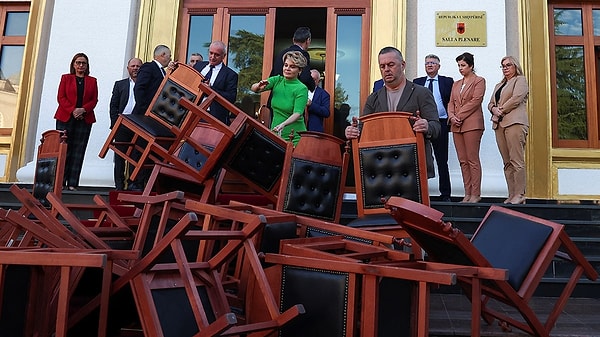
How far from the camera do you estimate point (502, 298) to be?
2.40 metres

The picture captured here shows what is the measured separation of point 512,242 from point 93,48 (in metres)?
5.76

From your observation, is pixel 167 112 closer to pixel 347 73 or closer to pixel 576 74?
pixel 347 73

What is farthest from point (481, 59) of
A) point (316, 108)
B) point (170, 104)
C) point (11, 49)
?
point (11, 49)

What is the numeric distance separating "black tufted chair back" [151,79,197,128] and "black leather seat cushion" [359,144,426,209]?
5.76 ft

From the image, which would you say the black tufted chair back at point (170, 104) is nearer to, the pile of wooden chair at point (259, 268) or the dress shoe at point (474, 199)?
the pile of wooden chair at point (259, 268)

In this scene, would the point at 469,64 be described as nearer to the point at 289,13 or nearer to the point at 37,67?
the point at 289,13

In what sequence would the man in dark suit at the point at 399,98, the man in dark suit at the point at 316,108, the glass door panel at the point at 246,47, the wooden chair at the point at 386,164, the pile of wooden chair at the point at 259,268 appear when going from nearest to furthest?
1. the pile of wooden chair at the point at 259,268
2. the wooden chair at the point at 386,164
3. the man in dark suit at the point at 399,98
4. the man in dark suit at the point at 316,108
5. the glass door panel at the point at 246,47

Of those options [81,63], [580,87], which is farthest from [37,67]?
[580,87]

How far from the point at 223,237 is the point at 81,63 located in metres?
4.25

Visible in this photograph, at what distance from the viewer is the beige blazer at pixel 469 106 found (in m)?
5.12

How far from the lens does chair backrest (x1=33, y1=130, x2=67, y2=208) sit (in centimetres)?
385

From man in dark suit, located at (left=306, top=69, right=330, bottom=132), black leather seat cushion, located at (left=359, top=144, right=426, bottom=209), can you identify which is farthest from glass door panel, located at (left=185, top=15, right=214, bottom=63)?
black leather seat cushion, located at (left=359, top=144, right=426, bottom=209)

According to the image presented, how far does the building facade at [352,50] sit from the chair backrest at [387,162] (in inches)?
106

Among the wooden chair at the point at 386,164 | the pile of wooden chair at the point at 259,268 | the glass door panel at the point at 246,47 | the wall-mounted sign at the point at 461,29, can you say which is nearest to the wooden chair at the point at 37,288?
the pile of wooden chair at the point at 259,268
